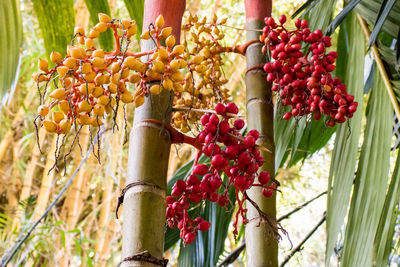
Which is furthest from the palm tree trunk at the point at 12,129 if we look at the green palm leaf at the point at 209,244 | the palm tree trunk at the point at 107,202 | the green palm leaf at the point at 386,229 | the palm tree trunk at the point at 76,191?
the green palm leaf at the point at 386,229

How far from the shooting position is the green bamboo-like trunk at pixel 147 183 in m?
0.52

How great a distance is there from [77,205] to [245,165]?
2277mm

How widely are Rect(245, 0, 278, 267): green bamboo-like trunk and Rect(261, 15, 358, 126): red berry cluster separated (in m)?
0.03

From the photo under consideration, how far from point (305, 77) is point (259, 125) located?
122 mm

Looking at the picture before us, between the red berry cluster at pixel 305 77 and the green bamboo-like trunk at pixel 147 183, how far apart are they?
0.28m

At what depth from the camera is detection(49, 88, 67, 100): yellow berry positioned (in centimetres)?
55

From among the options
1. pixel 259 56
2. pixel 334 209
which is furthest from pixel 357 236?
pixel 259 56

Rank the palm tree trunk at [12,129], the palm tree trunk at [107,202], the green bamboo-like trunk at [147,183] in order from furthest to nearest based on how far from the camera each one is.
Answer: the palm tree trunk at [12,129] → the palm tree trunk at [107,202] → the green bamboo-like trunk at [147,183]

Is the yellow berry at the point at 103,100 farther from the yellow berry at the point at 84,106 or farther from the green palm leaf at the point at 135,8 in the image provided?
the green palm leaf at the point at 135,8

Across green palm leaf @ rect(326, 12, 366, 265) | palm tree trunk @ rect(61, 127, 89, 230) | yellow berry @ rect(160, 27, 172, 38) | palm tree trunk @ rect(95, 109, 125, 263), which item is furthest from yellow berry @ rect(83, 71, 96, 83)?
palm tree trunk @ rect(61, 127, 89, 230)

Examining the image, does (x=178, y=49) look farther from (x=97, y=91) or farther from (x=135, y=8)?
(x=135, y=8)

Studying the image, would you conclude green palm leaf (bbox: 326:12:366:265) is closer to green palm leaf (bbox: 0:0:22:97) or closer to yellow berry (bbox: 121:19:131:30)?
yellow berry (bbox: 121:19:131:30)

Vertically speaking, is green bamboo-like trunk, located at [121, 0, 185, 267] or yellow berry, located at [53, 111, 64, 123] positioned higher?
yellow berry, located at [53, 111, 64, 123]

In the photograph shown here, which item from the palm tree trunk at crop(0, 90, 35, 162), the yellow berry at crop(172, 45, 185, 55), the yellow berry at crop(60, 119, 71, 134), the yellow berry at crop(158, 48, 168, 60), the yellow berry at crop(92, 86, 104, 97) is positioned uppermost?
the palm tree trunk at crop(0, 90, 35, 162)
